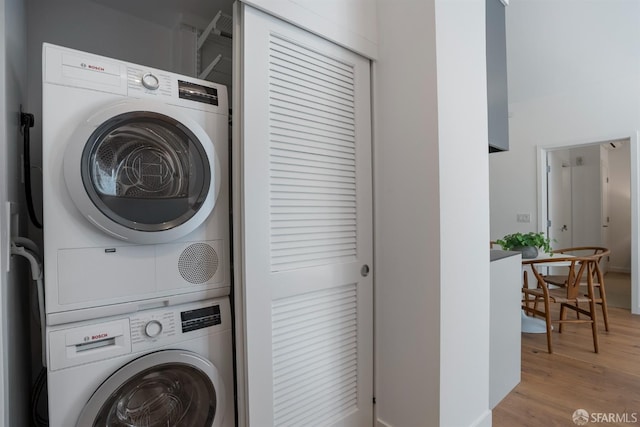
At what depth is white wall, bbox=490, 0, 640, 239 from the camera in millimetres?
2434

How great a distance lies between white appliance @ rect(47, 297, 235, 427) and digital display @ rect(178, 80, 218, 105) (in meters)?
0.79

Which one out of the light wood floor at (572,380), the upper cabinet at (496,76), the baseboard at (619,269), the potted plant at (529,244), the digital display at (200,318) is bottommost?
the light wood floor at (572,380)

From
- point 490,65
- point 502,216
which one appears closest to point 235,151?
point 490,65

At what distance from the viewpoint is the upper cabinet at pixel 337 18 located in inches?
47.8

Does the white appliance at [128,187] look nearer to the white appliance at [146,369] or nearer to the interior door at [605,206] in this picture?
the white appliance at [146,369]

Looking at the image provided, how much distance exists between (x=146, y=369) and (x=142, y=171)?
67 centimetres

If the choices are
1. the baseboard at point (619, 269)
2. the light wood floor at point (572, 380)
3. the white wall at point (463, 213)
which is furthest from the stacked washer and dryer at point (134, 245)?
the baseboard at point (619, 269)

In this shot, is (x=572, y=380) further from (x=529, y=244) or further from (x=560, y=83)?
(x=560, y=83)

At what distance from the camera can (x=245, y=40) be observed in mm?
1136

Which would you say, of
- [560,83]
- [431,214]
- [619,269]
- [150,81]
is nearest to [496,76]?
[431,214]

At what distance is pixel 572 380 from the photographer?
2.00 m

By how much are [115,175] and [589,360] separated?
10.4 ft

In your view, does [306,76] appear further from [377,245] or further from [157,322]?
[157,322]

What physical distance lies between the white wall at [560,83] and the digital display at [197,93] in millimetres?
2394
